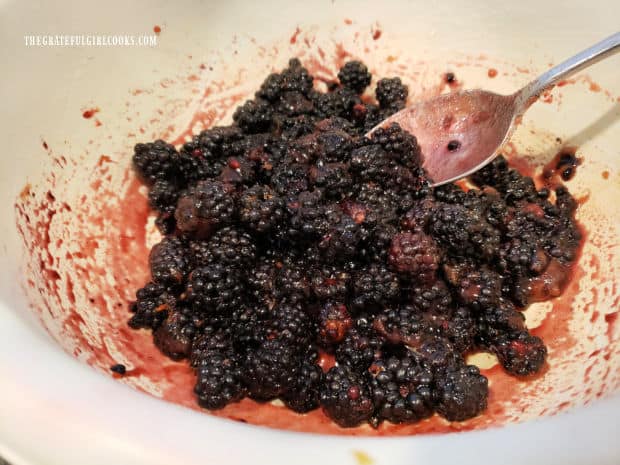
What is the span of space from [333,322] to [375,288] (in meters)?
0.20

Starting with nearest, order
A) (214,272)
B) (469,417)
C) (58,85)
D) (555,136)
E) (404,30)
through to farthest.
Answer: (469,417)
(214,272)
(58,85)
(555,136)
(404,30)

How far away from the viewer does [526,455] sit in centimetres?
109

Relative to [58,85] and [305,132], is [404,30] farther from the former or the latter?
[58,85]

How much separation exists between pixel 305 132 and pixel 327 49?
2.09ft

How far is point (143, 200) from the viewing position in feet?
7.19

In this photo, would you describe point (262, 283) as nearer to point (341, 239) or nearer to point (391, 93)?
point (341, 239)

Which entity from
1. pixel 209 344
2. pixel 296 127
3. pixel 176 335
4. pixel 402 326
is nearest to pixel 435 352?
pixel 402 326

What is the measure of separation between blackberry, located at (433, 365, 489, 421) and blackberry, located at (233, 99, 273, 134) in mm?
1393

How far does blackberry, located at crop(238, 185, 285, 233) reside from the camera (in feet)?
5.92

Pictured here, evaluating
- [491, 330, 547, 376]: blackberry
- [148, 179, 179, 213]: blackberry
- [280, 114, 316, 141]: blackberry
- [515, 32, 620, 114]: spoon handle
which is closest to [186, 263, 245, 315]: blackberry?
[148, 179, 179, 213]: blackberry

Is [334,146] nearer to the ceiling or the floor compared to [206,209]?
nearer to the ceiling

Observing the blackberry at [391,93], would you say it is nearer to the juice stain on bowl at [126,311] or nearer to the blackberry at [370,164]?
the blackberry at [370,164]

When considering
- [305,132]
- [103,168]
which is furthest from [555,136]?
[103,168]

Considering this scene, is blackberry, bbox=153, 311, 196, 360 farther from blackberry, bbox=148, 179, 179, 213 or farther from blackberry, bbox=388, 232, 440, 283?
blackberry, bbox=388, 232, 440, 283
